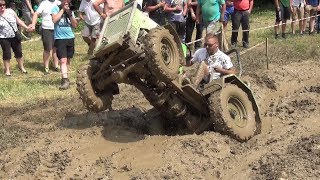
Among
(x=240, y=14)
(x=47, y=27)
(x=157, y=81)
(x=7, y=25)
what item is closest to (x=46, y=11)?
(x=47, y=27)

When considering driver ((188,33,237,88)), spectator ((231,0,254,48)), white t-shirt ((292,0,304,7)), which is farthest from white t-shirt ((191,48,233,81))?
white t-shirt ((292,0,304,7))

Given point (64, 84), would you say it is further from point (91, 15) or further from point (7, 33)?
point (7, 33)

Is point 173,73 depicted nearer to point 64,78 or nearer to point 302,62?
point 64,78

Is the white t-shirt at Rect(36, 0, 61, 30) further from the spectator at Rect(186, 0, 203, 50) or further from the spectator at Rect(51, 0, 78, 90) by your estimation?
the spectator at Rect(186, 0, 203, 50)

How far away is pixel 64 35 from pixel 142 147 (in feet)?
15.6

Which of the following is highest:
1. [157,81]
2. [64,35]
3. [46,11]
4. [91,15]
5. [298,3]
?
[157,81]

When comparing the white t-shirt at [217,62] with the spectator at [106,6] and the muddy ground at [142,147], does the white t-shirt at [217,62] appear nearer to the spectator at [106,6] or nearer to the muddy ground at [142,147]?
the muddy ground at [142,147]

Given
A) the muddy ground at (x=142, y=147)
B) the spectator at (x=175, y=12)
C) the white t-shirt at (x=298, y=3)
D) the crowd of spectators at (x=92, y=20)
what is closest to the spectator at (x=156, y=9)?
the crowd of spectators at (x=92, y=20)

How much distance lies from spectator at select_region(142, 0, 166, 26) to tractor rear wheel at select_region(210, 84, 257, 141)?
4.69m

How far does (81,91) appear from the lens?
24.9 ft

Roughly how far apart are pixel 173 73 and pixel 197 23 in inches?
263

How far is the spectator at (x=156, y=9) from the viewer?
12477 millimetres

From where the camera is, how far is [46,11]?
12.6 meters

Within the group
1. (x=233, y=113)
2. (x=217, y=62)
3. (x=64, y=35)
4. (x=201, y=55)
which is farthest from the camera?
(x=64, y=35)
